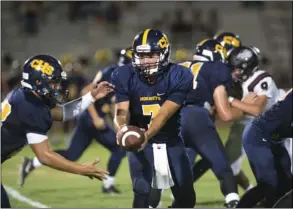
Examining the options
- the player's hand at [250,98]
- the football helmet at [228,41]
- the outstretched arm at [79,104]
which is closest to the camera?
the outstretched arm at [79,104]

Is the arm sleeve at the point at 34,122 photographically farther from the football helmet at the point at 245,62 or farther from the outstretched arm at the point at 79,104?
the football helmet at the point at 245,62

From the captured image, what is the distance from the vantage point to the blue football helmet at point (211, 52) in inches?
273

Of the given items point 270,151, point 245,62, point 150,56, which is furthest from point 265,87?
point 150,56

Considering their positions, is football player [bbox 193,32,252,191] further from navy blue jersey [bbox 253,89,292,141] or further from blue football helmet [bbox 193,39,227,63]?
navy blue jersey [bbox 253,89,292,141]

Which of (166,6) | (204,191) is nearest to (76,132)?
(204,191)

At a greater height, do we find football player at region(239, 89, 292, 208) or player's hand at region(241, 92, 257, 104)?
player's hand at region(241, 92, 257, 104)

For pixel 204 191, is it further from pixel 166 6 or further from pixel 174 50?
pixel 166 6

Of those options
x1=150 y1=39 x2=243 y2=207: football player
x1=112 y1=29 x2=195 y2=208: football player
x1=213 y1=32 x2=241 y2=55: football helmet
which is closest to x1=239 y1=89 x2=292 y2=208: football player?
x1=150 y1=39 x2=243 y2=207: football player

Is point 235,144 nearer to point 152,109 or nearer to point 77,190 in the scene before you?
point 77,190

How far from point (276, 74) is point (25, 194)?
9.25 m

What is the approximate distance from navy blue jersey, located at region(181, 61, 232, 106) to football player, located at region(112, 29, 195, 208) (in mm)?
811

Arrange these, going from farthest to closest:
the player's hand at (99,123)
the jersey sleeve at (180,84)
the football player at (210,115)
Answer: the player's hand at (99,123), the football player at (210,115), the jersey sleeve at (180,84)

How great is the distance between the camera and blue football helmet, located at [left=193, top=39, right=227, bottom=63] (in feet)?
22.7

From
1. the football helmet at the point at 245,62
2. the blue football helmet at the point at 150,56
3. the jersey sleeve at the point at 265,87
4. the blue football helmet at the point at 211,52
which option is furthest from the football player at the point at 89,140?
the blue football helmet at the point at 150,56
